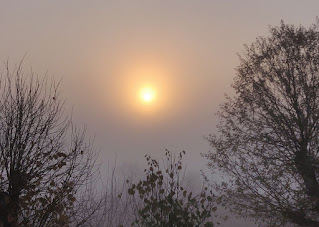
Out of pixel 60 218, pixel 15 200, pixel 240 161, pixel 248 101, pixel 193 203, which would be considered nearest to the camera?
pixel 193 203

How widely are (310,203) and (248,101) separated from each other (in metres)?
6.13

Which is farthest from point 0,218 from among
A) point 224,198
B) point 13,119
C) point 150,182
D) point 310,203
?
point 310,203

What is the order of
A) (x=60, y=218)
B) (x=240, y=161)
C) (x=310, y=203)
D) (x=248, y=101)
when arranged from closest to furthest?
(x=60, y=218) < (x=310, y=203) < (x=240, y=161) < (x=248, y=101)

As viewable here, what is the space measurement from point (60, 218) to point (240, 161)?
35.4 ft

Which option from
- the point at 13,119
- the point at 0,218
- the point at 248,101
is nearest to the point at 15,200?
the point at 0,218

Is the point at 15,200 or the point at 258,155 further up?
the point at 258,155

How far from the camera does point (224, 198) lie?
64.2ft

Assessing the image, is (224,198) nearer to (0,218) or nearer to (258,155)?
(258,155)

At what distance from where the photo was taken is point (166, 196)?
9992mm

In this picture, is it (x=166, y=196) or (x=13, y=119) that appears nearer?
(x=166, y=196)

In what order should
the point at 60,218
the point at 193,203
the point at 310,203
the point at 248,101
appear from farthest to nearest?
the point at 248,101 → the point at 310,203 → the point at 60,218 → the point at 193,203

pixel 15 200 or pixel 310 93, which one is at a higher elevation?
pixel 310 93

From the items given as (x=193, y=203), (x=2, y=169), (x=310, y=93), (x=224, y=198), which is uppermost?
(x=310, y=93)

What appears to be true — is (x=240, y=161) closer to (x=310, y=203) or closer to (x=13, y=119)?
(x=310, y=203)
